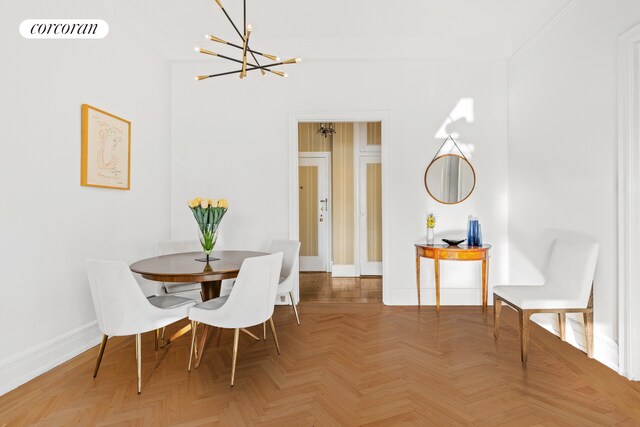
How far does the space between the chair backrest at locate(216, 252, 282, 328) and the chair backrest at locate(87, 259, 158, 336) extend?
51 centimetres

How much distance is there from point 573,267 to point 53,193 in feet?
12.9

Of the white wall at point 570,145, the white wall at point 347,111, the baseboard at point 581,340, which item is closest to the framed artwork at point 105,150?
the white wall at point 347,111

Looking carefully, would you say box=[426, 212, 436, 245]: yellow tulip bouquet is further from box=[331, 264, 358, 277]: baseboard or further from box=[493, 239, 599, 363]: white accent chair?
box=[331, 264, 358, 277]: baseboard

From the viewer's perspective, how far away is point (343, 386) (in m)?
2.14

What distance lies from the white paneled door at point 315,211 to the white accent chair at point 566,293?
3551 millimetres

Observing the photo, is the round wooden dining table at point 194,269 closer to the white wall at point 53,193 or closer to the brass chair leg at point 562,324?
the white wall at point 53,193

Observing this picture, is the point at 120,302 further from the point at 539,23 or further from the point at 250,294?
the point at 539,23

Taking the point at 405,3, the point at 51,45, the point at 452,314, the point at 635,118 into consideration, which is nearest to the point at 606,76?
the point at 635,118

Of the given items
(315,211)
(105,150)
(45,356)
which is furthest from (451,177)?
(45,356)

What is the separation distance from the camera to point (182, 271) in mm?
2301

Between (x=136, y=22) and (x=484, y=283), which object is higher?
(x=136, y=22)

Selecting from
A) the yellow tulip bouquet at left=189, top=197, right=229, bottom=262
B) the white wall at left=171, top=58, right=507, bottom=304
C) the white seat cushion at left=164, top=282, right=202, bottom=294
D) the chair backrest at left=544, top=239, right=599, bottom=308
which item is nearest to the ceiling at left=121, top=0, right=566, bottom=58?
the white wall at left=171, top=58, right=507, bottom=304

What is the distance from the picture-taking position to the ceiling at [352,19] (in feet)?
10.3

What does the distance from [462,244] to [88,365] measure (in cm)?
358
